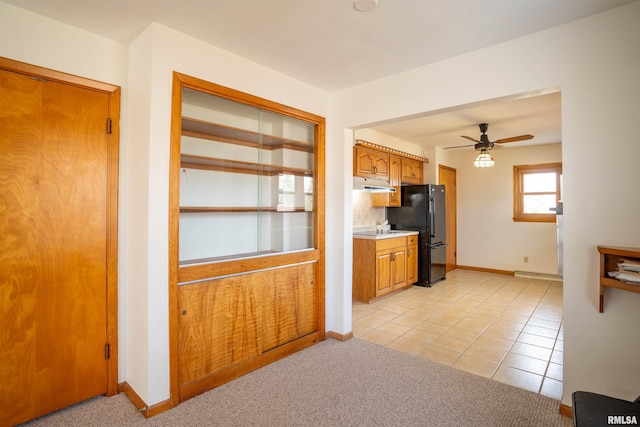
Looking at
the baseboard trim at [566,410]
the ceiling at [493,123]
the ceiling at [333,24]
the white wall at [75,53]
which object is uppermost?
the ceiling at [493,123]

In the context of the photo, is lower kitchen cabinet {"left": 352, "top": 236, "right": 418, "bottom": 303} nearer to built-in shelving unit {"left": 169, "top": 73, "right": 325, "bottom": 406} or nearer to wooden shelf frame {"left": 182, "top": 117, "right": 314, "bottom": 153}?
built-in shelving unit {"left": 169, "top": 73, "right": 325, "bottom": 406}

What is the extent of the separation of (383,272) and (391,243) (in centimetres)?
46

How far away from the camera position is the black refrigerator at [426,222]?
5473 mm

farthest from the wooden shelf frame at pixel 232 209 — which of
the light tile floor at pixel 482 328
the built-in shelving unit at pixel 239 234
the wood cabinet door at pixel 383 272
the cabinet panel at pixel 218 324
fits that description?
the wood cabinet door at pixel 383 272

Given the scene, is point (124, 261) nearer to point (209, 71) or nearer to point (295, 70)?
point (209, 71)

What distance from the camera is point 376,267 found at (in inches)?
180

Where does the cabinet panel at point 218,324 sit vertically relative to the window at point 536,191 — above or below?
below

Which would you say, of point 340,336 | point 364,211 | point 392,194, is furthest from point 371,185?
point 340,336

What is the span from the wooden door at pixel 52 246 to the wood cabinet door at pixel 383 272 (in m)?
3.25

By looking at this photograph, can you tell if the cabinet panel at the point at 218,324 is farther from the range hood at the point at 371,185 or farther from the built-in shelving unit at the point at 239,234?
the range hood at the point at 371,185

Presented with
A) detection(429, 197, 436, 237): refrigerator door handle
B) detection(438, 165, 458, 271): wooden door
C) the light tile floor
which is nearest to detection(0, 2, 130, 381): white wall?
the light tile floor

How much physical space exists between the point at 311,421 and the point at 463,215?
236 inches

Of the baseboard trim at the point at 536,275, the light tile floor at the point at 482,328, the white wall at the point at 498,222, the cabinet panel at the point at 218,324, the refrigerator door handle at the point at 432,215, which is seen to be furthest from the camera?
the white wall at the point at 498,222

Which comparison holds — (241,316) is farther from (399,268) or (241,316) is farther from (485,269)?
(485,269)
